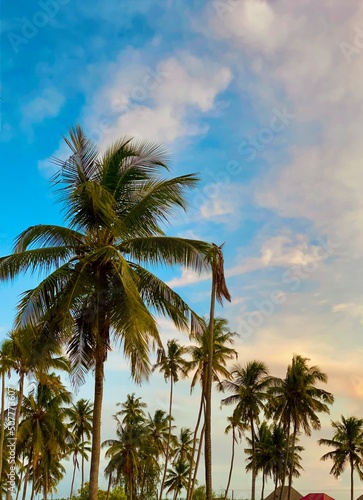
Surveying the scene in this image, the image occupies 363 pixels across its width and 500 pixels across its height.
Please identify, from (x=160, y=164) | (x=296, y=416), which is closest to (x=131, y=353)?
(x=160, y=164)

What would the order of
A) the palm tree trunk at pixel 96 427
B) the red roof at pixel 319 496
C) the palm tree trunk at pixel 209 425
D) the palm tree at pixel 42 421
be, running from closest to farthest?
the palm tree trunk at pixel 96 427 < the palm tree trunk at pixel 209 425 < the palm tree at pixel 42 421 < the red roof at pixel 319 496

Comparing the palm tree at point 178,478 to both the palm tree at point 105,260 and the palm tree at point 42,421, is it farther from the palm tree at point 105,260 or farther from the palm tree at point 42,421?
the palm tree at point 105,260

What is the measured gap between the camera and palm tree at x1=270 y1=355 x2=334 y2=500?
45.7 m

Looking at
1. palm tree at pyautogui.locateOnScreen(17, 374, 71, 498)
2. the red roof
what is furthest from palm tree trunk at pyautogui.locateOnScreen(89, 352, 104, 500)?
the red roof

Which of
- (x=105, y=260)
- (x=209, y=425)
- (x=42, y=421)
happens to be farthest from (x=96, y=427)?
(x=42, y=421)

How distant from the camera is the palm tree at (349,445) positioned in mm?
55000

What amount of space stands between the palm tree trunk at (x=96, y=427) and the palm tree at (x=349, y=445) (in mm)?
48189

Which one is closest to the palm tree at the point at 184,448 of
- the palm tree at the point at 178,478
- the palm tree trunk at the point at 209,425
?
the palm tree at the point at 178,478

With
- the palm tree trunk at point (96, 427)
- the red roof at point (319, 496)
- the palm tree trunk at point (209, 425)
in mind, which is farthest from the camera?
the red roof at point (319, 496)

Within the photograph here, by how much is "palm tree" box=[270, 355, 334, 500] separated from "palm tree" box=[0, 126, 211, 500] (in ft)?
113

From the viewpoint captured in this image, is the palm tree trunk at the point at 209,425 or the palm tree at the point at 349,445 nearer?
the palm tree trunk at the point at 209,425

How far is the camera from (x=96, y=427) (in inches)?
475

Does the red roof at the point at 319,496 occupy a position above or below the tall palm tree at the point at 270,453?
below

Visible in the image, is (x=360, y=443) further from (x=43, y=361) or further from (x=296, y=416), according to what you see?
(x=43, y=361)
